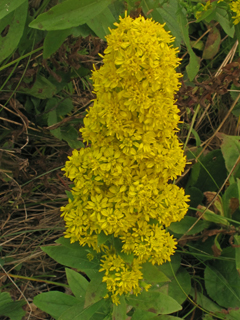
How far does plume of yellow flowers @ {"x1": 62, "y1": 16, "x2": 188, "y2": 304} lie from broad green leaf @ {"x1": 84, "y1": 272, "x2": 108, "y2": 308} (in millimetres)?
65

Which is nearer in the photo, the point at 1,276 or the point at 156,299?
the point at 156,299

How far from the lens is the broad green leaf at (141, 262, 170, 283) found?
2.12 m

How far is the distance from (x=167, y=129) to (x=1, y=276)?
2.20m

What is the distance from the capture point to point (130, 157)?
1.88 meters

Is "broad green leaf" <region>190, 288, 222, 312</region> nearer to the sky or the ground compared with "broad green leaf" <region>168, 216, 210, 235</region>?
nearer to the ground

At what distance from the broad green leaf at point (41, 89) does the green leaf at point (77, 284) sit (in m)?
1.64

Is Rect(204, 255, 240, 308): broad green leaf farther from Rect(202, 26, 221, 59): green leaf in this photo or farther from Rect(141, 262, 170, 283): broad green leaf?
Rect(202, 26, 221, 59): green leaf

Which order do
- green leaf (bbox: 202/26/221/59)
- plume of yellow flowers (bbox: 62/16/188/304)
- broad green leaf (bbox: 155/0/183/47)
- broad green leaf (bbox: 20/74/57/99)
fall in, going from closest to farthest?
plume of yellow flowers (bbox: 62/16/188/304) → broad green leaf (bbox: 155/0/183/47) → broad green leaf (bbox: 20/74/57/99) → green leaf (bbox: 202/26/221/59)

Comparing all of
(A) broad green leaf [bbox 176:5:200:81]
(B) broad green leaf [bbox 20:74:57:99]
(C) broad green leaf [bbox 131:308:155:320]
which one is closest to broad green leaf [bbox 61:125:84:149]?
(B) broad green leaf [bbox 20:74:57:99]

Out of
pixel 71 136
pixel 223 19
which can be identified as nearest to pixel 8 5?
pixel 71 136

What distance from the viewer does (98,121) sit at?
181 centimetres

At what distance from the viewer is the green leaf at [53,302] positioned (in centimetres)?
248

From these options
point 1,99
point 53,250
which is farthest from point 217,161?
point 1,99

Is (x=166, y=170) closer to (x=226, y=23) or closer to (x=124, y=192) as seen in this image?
(x=124, y=192)
